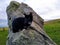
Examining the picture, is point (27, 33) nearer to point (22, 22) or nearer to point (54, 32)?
point (22, 22)

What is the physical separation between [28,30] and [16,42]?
938 mm

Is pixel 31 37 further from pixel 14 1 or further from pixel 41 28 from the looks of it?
pixel 14 1

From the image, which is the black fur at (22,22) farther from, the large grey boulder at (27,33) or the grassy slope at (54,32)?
the grassy slope at (54,32)

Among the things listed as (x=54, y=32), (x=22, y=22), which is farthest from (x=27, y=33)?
(x=54, y=32)

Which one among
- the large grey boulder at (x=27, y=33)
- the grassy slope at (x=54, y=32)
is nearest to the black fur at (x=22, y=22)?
the large grey boulder at (x=27, y=33)

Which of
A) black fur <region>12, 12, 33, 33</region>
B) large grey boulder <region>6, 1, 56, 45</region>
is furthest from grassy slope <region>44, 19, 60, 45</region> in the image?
black fur <region>12, 12, 33, 33</region>

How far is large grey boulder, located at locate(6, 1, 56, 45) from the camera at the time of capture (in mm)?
15609

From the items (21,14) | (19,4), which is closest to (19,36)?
(21,14)

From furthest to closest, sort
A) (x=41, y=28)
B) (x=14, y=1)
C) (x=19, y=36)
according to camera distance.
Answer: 1. (x=14, y=1)
2. (x=41, y=28)
3. (x=19, y=36)

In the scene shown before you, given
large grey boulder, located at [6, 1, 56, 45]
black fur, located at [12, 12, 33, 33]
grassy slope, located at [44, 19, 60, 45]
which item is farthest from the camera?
grassy slope, located at [44, 19, 60, 45]

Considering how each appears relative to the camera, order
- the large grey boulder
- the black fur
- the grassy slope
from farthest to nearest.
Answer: the grassy slope → the black fur → the large grey boulder

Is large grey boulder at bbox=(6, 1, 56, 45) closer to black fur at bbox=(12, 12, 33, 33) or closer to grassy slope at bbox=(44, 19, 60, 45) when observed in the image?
black fur at bbox=(12, 12, 33, 33)

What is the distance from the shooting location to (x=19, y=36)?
51.0ft

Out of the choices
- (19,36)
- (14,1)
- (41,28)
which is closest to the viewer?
(19,36)
